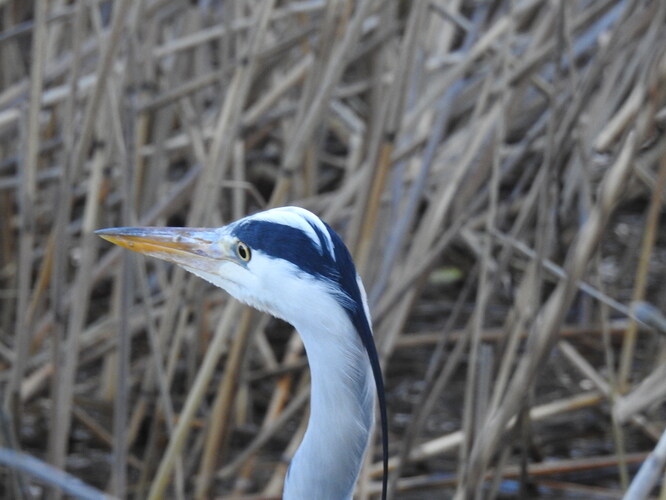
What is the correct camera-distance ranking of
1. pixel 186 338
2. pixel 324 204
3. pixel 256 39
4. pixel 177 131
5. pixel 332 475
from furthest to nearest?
pixel 177 131
pixel 186 338
pixel 324 204
pixel 256 39
pixel 332 475

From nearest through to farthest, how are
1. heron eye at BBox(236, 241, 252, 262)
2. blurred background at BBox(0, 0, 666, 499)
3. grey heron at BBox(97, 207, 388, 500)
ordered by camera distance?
1. grey heron at BBox(97, 207, 388, 500)
2. heron eye at BBox(236, 241, 252, 262)
3. blurred background at BBox(0, 0, 666, 499)

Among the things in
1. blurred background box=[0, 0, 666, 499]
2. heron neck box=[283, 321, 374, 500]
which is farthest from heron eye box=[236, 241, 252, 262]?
blurred background box=[0, 0, 666, 499]

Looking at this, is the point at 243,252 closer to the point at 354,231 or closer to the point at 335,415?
the point at 335,415

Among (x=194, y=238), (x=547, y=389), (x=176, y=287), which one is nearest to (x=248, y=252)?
(x=194, y=238)

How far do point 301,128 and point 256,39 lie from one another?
0.67 ft

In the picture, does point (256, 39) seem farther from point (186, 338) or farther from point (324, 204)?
point (186, 338)

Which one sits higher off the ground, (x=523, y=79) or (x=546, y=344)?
(x=523, y=79)

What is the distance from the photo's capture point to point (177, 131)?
384 cm

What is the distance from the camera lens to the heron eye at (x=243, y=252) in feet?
4.43

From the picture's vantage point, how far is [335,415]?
123 cm

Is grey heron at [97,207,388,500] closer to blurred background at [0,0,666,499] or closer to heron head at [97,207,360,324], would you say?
heron head at [97,207,360,324]

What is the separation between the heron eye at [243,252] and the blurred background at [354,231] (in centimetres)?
47

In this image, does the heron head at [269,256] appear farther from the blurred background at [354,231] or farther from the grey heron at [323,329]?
the blurred background at [354,231]

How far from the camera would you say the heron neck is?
3.96ft
